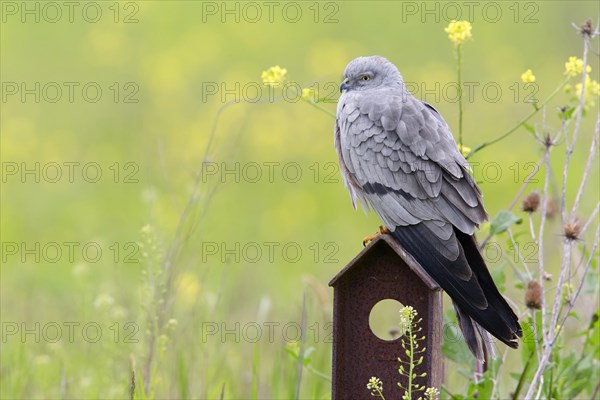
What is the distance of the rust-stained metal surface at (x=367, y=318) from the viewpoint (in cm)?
407

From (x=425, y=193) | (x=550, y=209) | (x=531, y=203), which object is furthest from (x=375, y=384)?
(x=550, y=209)

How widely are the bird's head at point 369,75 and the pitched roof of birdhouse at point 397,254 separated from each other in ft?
4.27

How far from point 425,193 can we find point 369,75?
110 centimetres

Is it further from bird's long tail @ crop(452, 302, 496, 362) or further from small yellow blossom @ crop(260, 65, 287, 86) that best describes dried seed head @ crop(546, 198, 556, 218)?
small yellow blossom @ crop(260, 65, 287, 86)

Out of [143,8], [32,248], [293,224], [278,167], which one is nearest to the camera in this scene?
[32,248]

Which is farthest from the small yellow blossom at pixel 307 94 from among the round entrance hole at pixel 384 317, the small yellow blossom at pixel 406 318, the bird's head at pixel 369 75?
the round entrance hole at pixel 384 317

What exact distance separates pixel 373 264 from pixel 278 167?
8.70 meters

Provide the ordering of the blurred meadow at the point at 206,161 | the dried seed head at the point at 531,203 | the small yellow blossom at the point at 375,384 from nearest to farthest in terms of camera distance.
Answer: the small yellow blossom at the point at 375,384, the dried seed head at the point at 531,203, the blurred meadow at the point at 206,161

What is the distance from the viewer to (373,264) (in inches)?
162

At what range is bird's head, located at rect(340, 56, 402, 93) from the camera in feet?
16.9

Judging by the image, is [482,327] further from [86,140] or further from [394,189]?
[86,140]

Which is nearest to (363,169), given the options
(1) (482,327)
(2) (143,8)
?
(1) (482,327)

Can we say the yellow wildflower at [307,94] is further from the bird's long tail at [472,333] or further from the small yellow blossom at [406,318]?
the small yellow blossom at [406,318]

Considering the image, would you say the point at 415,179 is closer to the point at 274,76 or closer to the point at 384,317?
the point at 274,76
